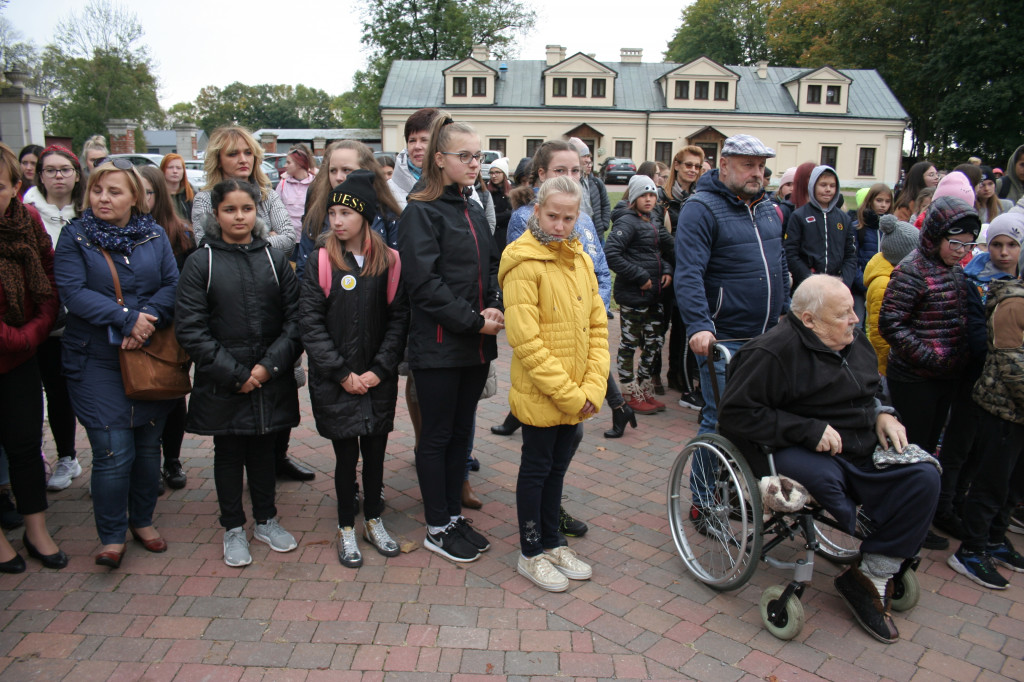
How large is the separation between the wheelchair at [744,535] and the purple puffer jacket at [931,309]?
106 centimetres

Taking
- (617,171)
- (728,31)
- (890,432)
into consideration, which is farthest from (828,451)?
A: (728,31)

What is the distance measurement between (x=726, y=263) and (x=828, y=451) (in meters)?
1.33

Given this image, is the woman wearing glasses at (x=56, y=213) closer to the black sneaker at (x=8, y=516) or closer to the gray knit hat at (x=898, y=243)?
the black sneaker at (x=8, y=516)

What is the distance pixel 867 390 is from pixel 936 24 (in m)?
47.6

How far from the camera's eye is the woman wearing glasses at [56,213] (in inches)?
171

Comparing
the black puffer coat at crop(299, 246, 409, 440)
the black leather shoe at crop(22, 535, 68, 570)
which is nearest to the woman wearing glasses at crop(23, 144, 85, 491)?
the black leather shoe at crop(22, 535, 68, 570)

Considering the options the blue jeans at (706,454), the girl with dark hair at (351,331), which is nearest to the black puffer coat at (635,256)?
the blue jeans at (706,454)

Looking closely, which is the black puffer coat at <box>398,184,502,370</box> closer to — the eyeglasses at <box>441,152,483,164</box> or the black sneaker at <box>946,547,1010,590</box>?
the eyeglasses at <box>441,152,483,164</box>

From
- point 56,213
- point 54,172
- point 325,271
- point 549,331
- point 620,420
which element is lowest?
point 620,420

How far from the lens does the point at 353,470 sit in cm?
391

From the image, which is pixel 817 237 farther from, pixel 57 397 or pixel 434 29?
pixel 434 29

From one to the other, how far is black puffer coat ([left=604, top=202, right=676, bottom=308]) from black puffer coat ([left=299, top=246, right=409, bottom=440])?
2.99 m

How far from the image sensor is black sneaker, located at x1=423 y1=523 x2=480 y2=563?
3840 millimetres

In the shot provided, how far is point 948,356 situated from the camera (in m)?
4.04
